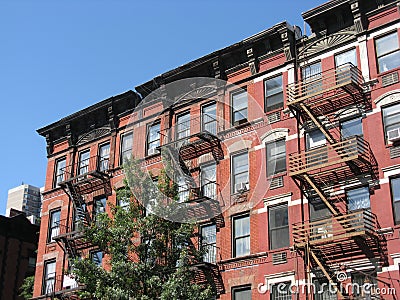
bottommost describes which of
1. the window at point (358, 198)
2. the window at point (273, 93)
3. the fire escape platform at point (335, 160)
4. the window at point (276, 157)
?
the window at point (358, 198)

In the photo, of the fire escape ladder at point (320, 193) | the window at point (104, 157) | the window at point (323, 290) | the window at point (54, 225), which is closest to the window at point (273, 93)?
the fire escape ladder at point (320, 193)

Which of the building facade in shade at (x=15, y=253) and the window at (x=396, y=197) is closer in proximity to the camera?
the window at (x=396, y=197)

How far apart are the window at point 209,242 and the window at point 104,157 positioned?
9.19 meters

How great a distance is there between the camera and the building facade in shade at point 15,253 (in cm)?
4712

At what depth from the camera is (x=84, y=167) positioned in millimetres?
38750

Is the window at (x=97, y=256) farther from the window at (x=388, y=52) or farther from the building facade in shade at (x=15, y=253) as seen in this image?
the window at (x=388, y=52)

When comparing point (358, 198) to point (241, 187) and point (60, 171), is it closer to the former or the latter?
point (241, 187)

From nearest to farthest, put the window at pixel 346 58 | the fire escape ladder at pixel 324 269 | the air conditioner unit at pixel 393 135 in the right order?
the fire escape ladder at pixel 324 269 → the air conditioner unit at pixel 393 135 → the window at pixel 346 58

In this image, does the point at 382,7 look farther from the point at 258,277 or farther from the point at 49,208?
the point at 49,208

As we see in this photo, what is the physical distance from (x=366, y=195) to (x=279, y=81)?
8.04m

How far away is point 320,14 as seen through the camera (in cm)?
2934

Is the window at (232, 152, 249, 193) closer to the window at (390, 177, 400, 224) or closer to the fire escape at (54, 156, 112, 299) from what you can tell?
the window at (390, 177, 400, 224)

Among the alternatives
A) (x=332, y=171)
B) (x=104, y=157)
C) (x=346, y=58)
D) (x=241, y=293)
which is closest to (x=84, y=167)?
(x=104, y=157)

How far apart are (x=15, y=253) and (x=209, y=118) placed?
23323mm
